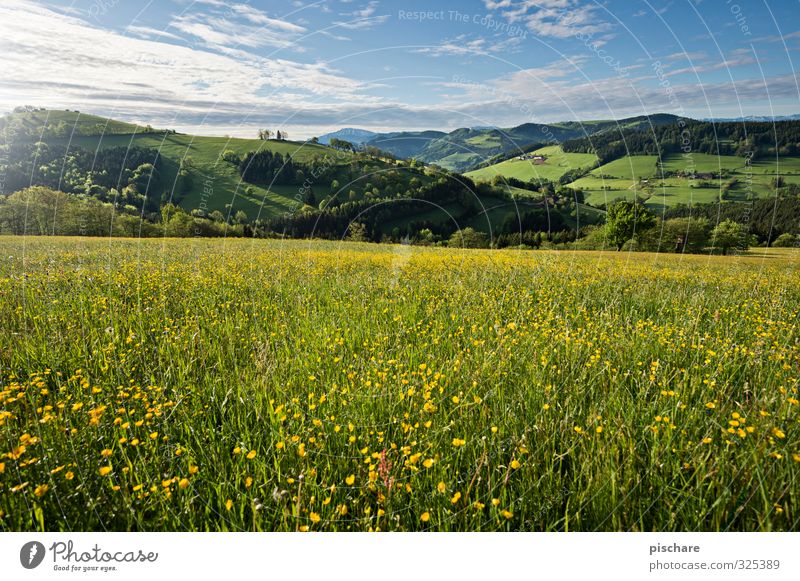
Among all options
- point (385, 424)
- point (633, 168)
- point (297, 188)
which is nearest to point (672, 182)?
point (633, 168)

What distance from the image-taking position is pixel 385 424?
3.36m

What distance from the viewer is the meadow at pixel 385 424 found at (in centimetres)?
264

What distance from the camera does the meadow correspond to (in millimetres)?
2641

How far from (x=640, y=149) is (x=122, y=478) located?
132 meters

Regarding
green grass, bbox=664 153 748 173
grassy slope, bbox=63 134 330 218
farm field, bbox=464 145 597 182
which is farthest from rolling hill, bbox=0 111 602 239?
green grass, bbox=664 153 748 173

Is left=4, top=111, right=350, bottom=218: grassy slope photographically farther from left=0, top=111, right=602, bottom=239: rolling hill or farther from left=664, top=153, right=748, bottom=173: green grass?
left=664, top=153, right=748, bottom=173: green grass

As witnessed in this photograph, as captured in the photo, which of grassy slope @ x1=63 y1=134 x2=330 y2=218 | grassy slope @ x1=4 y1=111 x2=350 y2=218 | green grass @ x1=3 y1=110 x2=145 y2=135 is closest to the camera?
grassy slope @ x1=4 y1=111 x2=350 y2=218

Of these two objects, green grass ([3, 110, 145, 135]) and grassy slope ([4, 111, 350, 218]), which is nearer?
grassy slope ([4, 111, 350, 218])

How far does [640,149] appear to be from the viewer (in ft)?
355
